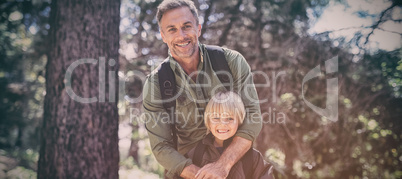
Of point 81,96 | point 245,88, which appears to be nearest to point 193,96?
point 245,88

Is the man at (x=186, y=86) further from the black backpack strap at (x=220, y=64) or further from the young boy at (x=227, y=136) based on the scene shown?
the young boy at (x=227, y=136)

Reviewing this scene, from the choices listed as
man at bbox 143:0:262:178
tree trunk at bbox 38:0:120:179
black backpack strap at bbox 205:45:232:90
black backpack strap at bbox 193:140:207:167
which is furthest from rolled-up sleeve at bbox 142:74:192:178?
tree trunk at bbox 38:0:120:179

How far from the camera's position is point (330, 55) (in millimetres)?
4605

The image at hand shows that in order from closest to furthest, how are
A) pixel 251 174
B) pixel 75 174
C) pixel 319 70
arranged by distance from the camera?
1. pixel 251 174
2. pixel 75 174
3. pixel 319 70

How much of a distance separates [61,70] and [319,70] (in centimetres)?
458

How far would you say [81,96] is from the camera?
2998 millimetres

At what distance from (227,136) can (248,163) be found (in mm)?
319

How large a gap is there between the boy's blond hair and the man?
14cm

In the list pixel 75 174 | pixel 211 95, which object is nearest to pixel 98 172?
pixel 75 174

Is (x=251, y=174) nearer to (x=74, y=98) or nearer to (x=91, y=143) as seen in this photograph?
(x=91, y=143)

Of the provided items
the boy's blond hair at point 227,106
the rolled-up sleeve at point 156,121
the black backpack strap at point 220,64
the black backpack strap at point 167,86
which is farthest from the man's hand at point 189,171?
the black backpack strap at point 220,64

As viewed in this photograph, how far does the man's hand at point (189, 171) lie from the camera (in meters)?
2.14

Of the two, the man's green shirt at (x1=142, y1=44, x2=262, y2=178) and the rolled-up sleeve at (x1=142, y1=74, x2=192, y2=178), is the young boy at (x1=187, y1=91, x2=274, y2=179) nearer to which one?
the man's green shirt at (x1=142, y1=44, x2=262, y2=178)

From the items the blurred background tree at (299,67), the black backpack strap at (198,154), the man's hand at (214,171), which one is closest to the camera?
the man's hand at (214,171)
